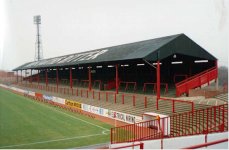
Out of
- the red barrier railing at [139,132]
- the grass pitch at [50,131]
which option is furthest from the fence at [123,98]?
the grass pitch at [50,131]

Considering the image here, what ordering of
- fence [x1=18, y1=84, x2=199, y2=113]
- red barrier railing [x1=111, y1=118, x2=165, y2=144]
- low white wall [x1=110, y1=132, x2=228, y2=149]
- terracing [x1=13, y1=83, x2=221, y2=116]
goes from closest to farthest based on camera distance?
1. low white wall [x1=110, y1=132, x2=228, y2=149]
2. red barrier railing [x1=111, y1=118, x2=165, y2=144]
3. terracing [x1=13, y1=83, x2=221, y2=116]
4. fence [x1=18, y1=84, x2=199, y2=113]

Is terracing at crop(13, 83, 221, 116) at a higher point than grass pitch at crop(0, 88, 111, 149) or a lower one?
higher

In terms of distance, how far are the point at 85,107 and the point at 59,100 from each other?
6815 millimetres

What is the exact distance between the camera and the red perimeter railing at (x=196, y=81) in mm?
20172

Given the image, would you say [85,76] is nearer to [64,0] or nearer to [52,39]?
[52,39]

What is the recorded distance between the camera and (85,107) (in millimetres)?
24547

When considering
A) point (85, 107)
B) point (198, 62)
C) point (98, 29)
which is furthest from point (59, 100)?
point (198, 62)

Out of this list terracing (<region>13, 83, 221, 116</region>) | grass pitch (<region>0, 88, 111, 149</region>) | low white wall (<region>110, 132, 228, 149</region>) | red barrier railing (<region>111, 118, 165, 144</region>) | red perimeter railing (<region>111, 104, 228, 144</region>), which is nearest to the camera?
low white wall (<region>110, 132, 228, 149</region>)

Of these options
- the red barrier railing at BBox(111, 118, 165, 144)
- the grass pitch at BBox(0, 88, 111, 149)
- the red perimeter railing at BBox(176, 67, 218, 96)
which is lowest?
the grass pitch at BBox(0, 88, 111, 149)

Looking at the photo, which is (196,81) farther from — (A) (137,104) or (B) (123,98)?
(B) (123,98)

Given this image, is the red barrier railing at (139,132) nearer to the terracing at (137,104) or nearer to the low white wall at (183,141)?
the low white wall at (183,141)

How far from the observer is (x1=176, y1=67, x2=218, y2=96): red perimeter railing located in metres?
20.2

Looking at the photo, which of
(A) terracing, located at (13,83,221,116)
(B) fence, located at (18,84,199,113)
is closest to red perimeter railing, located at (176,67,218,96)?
(A) terracing, located at (13,83,221,116)

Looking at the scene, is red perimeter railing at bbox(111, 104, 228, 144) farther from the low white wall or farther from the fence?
the fence
